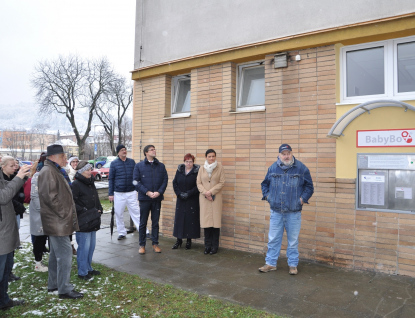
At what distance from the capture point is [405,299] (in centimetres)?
416

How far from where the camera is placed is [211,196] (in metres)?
6.23

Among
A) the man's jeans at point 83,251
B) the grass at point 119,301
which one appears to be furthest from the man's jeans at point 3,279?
the man's jeans at point 83,251

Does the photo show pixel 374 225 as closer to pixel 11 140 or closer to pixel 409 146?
pixel 409 146

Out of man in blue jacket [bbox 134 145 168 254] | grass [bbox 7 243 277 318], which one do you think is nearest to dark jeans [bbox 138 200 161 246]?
man in blue jacket [bbox 134 145 168 254]

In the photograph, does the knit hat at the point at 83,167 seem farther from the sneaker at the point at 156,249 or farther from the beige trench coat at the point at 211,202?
the sneaker at the point at 156,249

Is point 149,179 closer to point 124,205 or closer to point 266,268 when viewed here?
point 124,205

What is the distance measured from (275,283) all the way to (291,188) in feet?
4.53

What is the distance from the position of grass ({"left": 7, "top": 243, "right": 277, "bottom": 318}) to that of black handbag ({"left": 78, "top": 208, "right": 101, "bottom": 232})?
77cm

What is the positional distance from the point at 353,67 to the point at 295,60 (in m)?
0.95

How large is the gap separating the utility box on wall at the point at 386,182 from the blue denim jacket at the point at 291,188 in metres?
0.87

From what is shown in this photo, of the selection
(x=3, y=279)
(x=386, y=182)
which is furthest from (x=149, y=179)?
(x=386, y=182)

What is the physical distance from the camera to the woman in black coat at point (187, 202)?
21.4 feet

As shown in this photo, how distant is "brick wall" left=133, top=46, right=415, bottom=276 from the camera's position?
5.17m

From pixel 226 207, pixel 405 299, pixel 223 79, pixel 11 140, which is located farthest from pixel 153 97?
pixel 11 140
